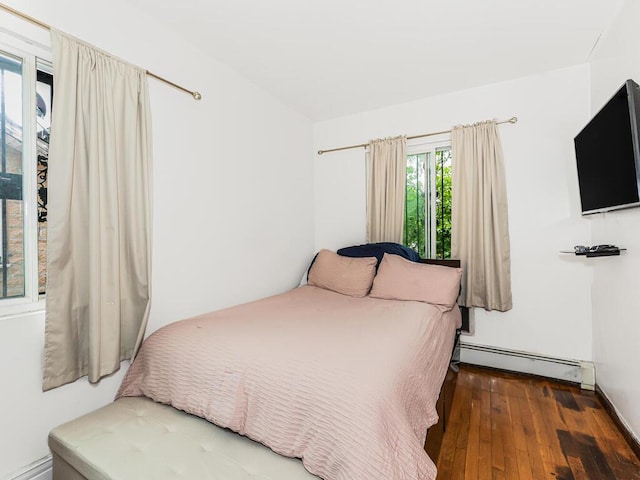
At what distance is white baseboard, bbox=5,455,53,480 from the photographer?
1.45 metres

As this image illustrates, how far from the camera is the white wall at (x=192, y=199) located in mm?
1477

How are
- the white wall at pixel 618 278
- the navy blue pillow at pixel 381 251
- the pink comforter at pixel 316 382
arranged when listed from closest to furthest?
the pink comforter at pixel 316 382, the white wall at pixel 618 278, the navy blue pillow at pixel 381 251

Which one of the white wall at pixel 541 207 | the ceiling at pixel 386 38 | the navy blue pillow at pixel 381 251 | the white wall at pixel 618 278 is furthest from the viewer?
the navy blue pillow at pixel 381 251

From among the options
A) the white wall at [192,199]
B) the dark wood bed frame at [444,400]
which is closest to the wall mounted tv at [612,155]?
the dark wood bed frame at [444,400]

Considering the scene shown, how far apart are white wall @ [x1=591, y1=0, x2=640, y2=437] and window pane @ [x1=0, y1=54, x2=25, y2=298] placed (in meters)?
3.13

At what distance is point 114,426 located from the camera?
1406 mm

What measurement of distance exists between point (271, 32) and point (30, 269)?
1.96m

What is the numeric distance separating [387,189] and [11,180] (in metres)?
2.77

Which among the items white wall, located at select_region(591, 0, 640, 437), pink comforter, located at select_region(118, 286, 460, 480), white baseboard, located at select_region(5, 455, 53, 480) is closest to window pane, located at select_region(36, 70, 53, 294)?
pink comforter, located at select_region(118, 286, 460, 480)

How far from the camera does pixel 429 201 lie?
3174 millimetres

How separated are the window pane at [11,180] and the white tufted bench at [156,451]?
29.8 inches

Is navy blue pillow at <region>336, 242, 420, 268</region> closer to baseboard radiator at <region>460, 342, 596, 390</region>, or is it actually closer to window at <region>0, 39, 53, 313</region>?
baseboard radiator at <region>460, 342, 596, 390</region>

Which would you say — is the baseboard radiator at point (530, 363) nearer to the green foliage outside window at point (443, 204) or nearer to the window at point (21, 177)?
the green foliage outside window at point (443, 204)

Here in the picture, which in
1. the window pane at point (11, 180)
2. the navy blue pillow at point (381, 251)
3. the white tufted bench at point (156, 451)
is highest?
the window pane at point (11, 180)
